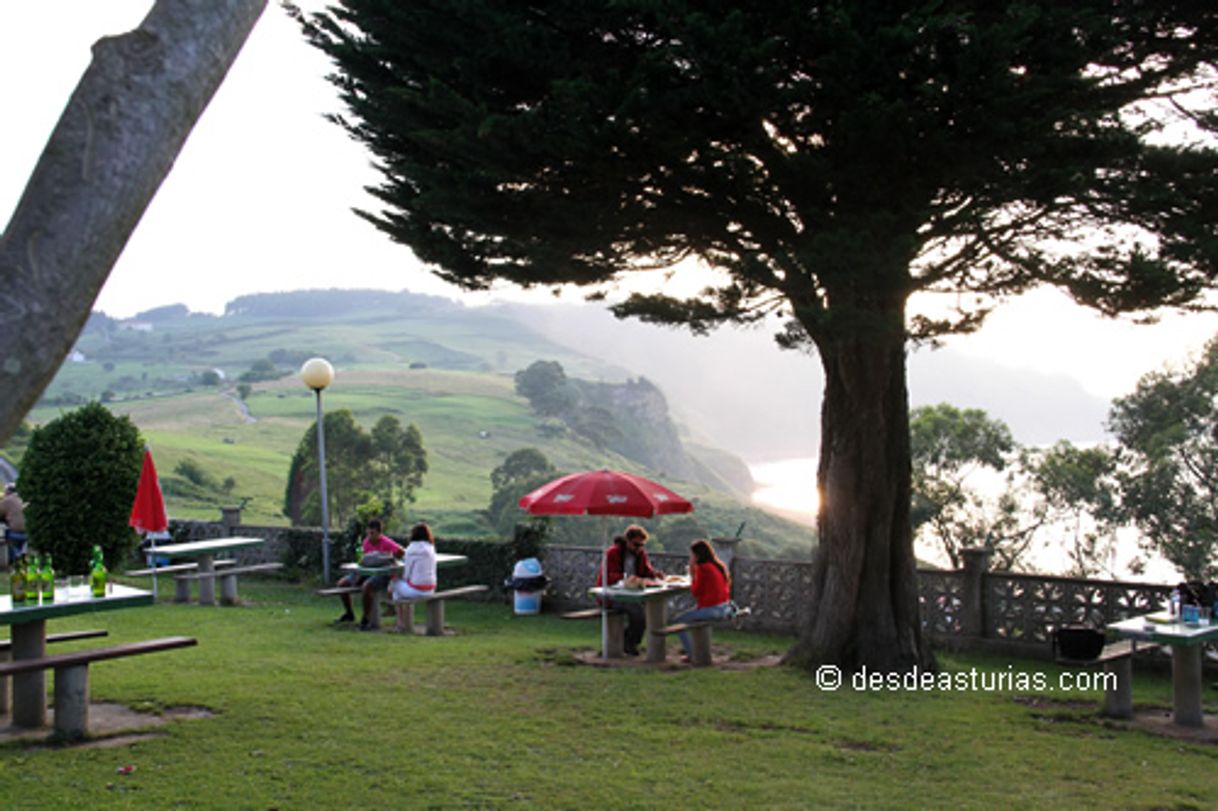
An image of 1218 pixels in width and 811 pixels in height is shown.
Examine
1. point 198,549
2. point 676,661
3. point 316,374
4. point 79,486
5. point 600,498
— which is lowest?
point 676,661

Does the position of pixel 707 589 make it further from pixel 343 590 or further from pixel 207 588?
pixel 207 588

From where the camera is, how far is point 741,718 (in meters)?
8.66

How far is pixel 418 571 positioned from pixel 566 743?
252 inches

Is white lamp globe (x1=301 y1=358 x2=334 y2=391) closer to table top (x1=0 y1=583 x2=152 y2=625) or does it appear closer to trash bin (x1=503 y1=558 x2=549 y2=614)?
trash bin (x1=503 y1=558 x2=549 y2=614)

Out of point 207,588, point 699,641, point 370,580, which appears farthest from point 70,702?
point 207,588

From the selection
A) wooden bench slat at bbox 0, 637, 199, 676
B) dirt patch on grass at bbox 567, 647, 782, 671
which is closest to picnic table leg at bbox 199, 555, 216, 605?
dirt patch on grass at bbox 567, 647, 782, 671

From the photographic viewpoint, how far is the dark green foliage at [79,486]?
18.0 metres

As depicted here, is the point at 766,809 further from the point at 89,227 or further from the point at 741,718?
the point at 89,227

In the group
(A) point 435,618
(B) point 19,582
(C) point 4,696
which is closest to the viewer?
(B) point 19,582

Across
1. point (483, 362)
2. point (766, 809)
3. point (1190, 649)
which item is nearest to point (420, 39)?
point (766, 809)

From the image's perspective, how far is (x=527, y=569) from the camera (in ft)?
54.2

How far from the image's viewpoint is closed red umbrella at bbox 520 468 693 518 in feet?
37.9

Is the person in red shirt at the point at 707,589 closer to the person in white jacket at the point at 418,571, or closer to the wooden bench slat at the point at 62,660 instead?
the person in white jacket at the point at 418,571

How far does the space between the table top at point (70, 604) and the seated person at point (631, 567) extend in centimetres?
529
